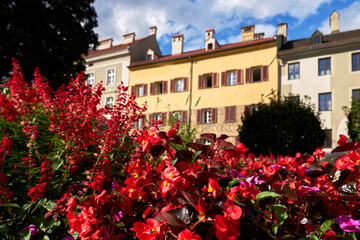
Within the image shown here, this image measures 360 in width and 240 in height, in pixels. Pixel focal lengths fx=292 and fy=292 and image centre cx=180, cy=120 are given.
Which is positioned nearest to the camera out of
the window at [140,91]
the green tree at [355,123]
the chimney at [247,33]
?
the green tree at [355,123]

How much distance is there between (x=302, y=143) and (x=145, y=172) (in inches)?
474

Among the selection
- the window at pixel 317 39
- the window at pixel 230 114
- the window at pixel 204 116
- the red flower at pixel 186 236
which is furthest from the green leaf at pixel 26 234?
the window at pixel 317 39

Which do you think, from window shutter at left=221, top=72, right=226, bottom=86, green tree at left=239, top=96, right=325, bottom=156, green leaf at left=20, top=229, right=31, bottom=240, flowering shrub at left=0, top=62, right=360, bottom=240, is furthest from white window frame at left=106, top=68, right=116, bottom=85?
green leaf at left=20, top=229, right=31, bottom=240

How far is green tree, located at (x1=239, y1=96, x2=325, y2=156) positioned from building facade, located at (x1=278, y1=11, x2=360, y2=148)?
24.6 ft

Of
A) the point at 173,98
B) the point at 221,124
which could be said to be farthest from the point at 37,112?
Answer: the point at 173,98

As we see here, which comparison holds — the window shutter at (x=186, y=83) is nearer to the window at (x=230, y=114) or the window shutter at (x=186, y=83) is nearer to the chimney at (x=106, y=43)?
the window at (x=230, y=114)

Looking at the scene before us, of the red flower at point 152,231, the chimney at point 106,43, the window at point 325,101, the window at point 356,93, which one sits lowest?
the red flower at point 152,231

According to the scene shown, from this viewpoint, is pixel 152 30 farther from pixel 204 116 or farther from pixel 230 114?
pixel 230 114

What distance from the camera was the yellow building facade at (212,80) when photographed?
21.2 meters

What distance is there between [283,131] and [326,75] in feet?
34.1

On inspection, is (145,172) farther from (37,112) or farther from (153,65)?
(153,65)

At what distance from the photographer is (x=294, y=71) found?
20.6 m

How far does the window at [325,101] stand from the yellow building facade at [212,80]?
306cm

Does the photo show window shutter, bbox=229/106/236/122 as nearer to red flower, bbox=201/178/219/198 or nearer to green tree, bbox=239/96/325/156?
green tree, bbox=239/96/325/156
